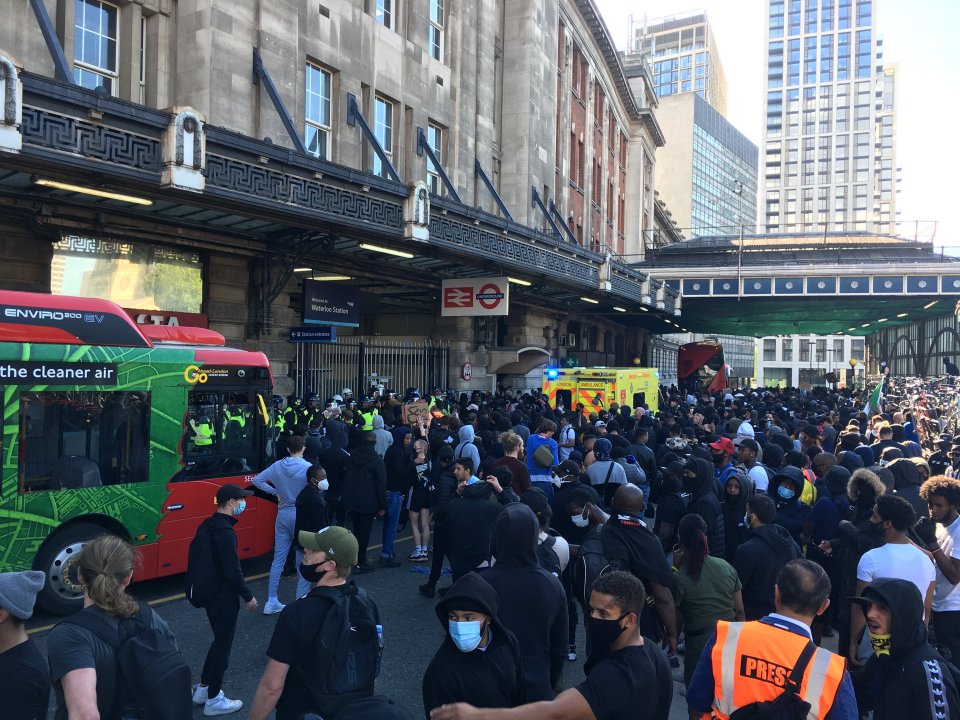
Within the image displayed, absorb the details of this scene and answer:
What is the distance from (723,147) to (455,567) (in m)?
140

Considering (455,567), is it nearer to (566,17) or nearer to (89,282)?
(89,282)

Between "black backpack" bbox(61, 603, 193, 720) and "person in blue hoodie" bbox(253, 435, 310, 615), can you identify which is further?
"person in blue hoodie" bbox(253, 435, 310, 615)

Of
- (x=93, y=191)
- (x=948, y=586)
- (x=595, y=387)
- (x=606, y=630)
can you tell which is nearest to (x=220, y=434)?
(x=93, y=191)

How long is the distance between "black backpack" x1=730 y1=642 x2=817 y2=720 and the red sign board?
1288 cm

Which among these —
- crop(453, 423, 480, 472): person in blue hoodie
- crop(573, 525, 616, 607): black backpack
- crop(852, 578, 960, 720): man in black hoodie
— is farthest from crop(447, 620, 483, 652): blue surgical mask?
crop(453, 423, 480, 472): person in blue hoodie

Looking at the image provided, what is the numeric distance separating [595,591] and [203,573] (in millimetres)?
3289

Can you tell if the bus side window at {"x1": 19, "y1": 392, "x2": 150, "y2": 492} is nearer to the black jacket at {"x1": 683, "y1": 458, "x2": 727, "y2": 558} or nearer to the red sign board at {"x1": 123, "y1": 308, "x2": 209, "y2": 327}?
the black jacket at {"x1": 683, "y1": 458, "x2": 727, "y2": 558}

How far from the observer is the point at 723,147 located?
134 metres

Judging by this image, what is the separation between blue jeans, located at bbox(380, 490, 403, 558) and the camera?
9.65 meters

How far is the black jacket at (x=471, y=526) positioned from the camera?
6641mm

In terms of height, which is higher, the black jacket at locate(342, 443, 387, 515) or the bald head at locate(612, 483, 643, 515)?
the bald head at locate(612, 483, 643, 515)

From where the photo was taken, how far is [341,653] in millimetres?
3475

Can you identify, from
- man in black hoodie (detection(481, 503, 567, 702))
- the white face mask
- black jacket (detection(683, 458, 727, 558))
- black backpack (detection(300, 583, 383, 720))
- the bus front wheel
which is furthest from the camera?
the bus front wheel

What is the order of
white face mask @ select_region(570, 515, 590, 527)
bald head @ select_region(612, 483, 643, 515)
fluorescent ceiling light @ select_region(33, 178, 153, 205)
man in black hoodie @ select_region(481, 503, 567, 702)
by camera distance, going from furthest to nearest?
fluorescent ceiling light @ select_region(33, 178, 153, 205) < white face mask @ select_region(570, 515, 590, 527) < bald head @ select_region(612, 483, 643, 515) < man in black hoodie @ select_region(481, 503, 567, 702)
